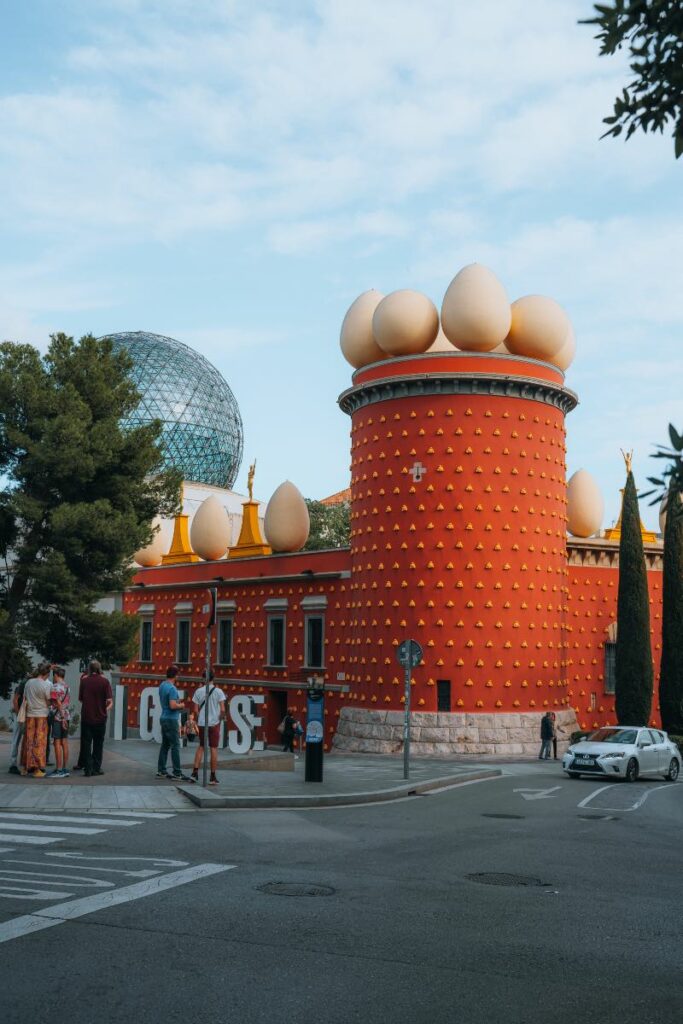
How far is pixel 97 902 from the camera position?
8.74 m

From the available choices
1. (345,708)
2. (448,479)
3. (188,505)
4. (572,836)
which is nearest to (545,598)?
(448,479)

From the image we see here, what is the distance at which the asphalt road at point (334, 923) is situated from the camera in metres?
6.39

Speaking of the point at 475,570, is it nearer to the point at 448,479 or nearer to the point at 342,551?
the point at 448,479

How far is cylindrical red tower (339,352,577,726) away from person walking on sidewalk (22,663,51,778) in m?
13.4

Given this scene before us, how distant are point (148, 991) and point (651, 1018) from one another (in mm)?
3158

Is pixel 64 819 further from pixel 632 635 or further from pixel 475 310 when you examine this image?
pixel 632 635

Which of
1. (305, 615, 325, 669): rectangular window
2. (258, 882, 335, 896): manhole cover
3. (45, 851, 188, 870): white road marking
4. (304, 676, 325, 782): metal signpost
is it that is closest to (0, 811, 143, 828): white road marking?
(45, 851, 188, 870): white road marking

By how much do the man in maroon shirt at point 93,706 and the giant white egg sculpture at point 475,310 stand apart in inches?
648

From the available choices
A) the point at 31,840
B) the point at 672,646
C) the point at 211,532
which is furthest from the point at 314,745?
the point at 211,532

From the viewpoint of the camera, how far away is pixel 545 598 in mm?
30359

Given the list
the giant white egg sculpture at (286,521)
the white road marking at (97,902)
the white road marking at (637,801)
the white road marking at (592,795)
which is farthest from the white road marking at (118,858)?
the giant white egg sculpture at (286,521)

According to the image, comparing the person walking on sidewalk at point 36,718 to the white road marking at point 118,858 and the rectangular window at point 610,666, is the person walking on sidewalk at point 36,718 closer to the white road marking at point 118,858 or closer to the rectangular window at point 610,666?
the white road marking at point 118,858

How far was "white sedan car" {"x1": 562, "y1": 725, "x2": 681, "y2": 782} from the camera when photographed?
73.8 ft

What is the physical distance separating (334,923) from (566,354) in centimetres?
2663
